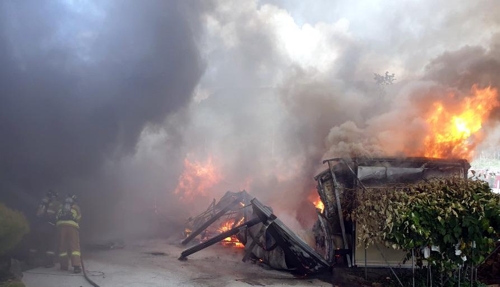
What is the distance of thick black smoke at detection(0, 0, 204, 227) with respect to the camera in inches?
457

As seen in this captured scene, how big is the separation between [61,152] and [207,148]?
1181 centimetres

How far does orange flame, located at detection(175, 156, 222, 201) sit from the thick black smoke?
5.66 meters

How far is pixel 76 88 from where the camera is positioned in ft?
41.5

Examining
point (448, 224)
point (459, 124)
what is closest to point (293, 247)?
point (448, 224)

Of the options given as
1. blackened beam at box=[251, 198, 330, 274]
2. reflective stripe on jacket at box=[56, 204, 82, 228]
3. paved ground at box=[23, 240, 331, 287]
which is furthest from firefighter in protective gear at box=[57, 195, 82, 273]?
blackened beam at box=[251, 198, 330, 274]

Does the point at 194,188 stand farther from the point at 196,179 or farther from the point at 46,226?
the point at 46,226

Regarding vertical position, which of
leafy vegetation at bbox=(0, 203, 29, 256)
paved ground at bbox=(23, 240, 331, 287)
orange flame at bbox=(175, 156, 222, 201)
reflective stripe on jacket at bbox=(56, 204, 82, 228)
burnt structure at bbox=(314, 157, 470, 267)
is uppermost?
orange flame at bbox=(175, 156, 222, 201)

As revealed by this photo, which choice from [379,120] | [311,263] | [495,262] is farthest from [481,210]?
[379,120]

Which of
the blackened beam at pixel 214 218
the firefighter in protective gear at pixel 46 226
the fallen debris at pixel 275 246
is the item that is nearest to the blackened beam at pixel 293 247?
the fallen debris at pixel 275 246

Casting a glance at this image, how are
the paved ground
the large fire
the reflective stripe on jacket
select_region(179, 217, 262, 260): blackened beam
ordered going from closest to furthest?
1. the paved ground
2. the reflective stripe on jacket
3. select_region(179, 217, 262, 260): blackened beam
4. the large fire

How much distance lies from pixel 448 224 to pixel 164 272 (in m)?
6.46

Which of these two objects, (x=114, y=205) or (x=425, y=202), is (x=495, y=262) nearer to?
(x=425, y=202)

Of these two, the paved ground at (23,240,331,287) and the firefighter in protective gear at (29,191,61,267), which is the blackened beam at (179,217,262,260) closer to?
the paved ground at (23,240,331,287)

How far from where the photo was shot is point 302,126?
1716cm
